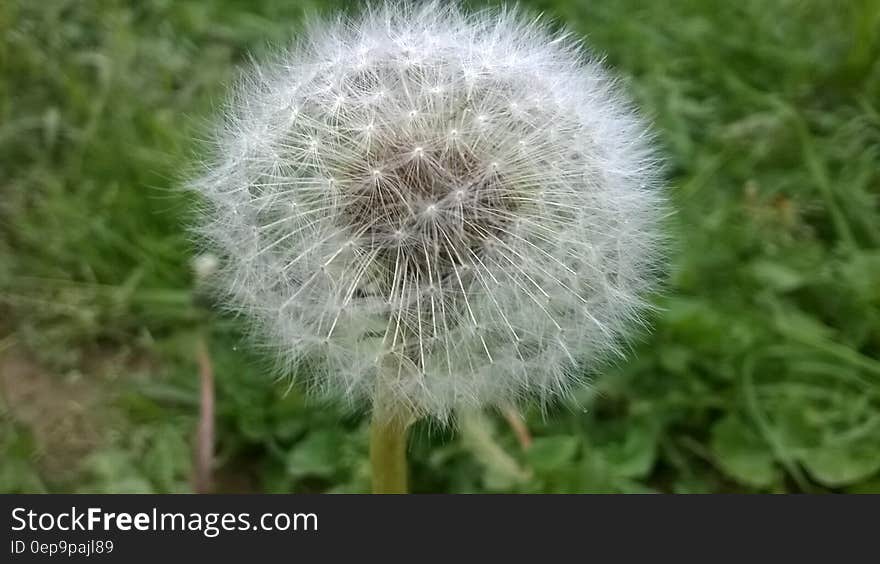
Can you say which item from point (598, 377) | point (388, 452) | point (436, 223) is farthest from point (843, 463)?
point (436, 223)

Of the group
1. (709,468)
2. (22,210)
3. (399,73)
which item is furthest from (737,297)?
(22,210)

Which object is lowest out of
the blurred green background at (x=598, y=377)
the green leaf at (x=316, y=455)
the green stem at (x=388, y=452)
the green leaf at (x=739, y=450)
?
the green stem at (x=388, y=452)

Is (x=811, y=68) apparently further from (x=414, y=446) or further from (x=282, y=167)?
(x=282, y=167)

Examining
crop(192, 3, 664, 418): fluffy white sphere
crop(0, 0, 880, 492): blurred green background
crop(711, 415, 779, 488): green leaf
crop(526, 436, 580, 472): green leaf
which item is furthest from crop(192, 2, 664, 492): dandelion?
crop(711, 415, 779, 488): green leaf

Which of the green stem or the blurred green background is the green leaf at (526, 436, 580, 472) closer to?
the blurred green background

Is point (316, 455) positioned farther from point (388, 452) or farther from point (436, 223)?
point (436, 223)

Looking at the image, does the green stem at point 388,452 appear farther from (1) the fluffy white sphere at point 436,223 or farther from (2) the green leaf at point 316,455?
(2) the green leaf at point 316,455

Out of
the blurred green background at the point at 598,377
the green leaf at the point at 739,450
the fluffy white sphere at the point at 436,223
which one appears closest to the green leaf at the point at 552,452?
the blurred green background at the point at 598,377
